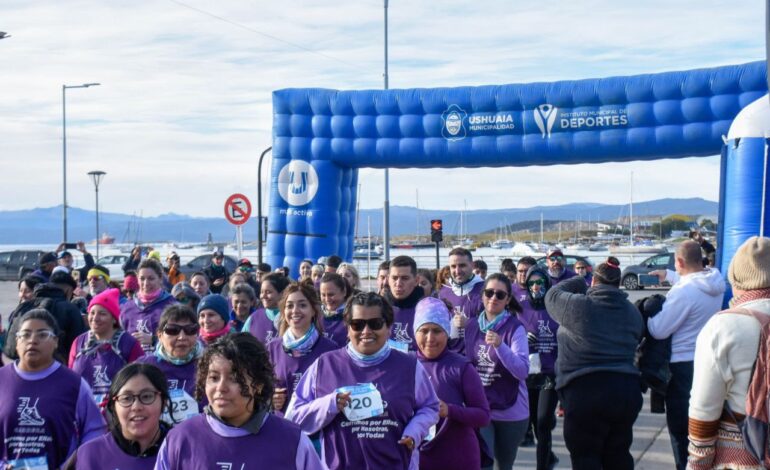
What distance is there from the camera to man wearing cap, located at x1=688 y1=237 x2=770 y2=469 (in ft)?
12.0

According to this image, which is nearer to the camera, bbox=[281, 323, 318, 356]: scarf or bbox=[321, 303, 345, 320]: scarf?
bbox=[281, 323, 318, 356]: scarf

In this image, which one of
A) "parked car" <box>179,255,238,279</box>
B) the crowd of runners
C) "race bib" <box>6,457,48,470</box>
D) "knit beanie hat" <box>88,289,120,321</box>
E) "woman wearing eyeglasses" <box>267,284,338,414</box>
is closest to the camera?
the crowd of runners

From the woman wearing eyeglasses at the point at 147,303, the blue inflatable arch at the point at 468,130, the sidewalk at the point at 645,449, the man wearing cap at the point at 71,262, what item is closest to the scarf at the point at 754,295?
the sidewalk at the point at 645,449

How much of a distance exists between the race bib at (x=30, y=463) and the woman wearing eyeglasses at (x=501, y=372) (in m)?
2.86

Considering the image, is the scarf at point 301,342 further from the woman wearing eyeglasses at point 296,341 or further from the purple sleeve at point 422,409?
the purple sleeve at point 422,409

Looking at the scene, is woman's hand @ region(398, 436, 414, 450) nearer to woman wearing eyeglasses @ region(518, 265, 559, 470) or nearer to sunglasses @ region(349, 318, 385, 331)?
sunglasses @ region(349, 318, 385, 331)

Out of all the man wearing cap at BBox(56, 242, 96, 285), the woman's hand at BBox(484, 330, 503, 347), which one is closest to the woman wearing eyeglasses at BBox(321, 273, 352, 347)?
the woman's hand at BBox(484, 330, 503, 347)

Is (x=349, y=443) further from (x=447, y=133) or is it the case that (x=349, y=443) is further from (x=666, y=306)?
(x=447, y=133)

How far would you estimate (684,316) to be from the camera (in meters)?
6.26

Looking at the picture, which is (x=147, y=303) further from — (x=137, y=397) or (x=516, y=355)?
(x=137, y=397)

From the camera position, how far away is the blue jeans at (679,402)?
6.35 meters

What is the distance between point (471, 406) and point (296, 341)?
109 centimetres

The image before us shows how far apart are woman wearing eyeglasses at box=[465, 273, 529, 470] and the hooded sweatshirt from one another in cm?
96

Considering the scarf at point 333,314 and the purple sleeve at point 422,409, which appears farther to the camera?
the scarf at point 333,314
